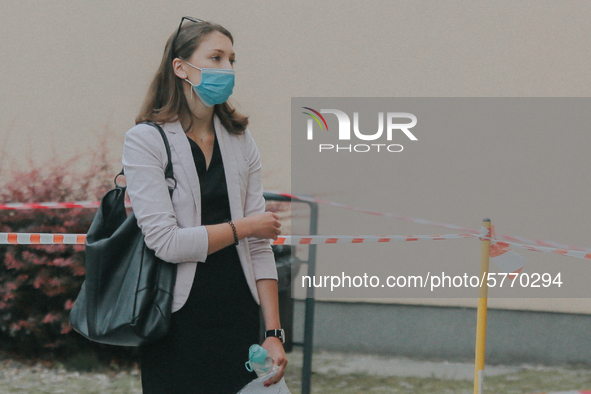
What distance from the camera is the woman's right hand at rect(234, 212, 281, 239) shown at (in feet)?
4.99

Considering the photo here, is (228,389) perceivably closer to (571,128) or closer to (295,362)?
(295,362)

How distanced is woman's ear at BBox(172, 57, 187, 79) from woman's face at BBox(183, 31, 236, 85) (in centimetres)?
2

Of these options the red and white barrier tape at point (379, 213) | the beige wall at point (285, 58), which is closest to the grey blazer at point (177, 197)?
the red and white barrier tape at point (379, 213)

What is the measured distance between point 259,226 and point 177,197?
0.20m

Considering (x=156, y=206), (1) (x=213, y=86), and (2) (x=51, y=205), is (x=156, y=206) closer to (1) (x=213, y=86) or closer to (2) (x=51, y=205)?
(1) (x=213, y=86)

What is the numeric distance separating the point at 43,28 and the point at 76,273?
2.29 metres

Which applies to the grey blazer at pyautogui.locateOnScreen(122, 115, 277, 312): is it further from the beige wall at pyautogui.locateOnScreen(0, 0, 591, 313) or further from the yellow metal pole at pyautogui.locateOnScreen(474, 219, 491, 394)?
the beige wall at pyautogui.locateOnScreen(0, 0, 591, 313)

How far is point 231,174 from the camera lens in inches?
62.7

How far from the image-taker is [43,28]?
5309mm

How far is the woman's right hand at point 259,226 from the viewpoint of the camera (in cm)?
152

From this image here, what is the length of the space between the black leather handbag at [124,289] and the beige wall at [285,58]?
3302mm

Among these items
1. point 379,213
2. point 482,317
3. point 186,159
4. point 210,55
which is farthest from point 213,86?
point 379,213

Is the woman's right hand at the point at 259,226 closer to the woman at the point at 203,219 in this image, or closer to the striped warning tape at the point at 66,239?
the woman at the point at 203,219

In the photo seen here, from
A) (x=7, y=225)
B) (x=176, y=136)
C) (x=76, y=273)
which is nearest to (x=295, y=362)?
(x=76, y=273)
